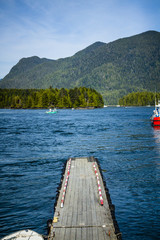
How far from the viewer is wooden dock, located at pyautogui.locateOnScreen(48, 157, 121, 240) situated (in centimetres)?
1205

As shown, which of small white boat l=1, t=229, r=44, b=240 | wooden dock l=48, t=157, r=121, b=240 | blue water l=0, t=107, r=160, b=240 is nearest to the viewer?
small white boat l=1, t=229, r=44, b=240

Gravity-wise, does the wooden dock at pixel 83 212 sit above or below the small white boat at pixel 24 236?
below

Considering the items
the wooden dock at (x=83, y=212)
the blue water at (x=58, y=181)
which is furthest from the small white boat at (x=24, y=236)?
the blue water at (x=58, y=181)

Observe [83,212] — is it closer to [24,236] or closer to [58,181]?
[24,236]

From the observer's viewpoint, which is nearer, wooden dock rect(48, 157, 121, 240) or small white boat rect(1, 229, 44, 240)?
small white boat rect(1, 229, 44, 240)

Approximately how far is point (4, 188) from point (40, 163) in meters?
8.76

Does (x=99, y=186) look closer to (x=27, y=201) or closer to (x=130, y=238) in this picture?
(x=130, y=238)

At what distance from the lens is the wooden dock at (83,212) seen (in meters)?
12.1

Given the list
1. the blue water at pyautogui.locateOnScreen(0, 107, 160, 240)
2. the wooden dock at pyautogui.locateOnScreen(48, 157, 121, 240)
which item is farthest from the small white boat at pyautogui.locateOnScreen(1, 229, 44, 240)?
the blue water at pyautogui.locateOnScreen(0, 107, 160, 240)

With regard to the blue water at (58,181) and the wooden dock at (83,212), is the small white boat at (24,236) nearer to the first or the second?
the wooden dock at (83,212)

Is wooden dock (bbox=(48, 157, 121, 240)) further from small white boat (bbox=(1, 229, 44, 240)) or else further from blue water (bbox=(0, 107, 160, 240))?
blue water (bbox=(0, 107, 160, 240))

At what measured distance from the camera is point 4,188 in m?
22.1

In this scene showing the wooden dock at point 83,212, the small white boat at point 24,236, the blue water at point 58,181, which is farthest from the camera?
the blue water at point 58,181

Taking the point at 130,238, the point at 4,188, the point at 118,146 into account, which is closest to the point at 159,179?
the point at 130,238
